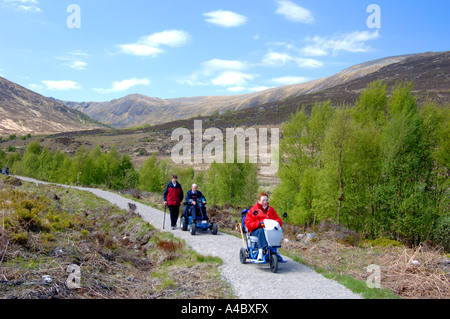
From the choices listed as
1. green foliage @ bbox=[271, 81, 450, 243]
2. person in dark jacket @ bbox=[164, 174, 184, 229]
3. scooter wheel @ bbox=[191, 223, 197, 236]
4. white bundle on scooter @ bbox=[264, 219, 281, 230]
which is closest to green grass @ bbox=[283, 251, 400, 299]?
white bundle on scooter @ bbox=[264, 219, 281, 230]

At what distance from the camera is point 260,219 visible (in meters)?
9.74

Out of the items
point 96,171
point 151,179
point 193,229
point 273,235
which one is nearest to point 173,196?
point 193,229

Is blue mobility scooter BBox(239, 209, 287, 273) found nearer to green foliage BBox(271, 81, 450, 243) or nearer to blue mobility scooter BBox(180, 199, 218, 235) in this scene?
blue mobility scooter BBox(180, 199, 218, 235)

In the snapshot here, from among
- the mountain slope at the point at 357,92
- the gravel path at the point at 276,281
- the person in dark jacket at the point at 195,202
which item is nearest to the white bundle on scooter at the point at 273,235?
the gravel path at the point at 276,281

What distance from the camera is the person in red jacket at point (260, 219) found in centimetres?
949

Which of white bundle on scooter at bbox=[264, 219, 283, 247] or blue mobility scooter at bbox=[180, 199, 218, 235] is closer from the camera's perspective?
white bundle on scooter at bbox=[264, 219, 283, 247]

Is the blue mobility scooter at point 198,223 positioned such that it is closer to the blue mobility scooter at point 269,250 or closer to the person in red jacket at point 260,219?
the blue mobility scooter at point 269,250

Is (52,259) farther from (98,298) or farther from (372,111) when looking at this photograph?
(372,111)

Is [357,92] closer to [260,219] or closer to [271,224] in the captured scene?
[260,219]

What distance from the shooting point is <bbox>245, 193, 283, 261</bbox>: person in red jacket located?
9.49 meters

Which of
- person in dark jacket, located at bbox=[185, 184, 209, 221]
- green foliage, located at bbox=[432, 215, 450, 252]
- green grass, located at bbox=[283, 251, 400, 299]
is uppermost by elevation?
person in dark jacket, located at bbox=[185, 184, 209, 221]

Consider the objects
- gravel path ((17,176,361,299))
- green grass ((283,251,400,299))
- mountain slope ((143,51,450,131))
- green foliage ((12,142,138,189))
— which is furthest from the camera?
mountain slope ((143,51,450,131))

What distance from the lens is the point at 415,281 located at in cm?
874
